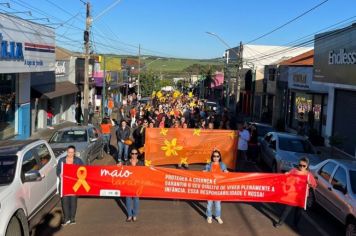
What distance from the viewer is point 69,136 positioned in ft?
55.1

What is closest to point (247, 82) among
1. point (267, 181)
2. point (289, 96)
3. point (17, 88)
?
point (289, 96)

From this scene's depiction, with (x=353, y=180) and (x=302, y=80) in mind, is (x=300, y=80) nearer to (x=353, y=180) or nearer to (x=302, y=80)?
(x=302, y=80)

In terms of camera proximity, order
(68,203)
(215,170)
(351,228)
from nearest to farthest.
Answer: (351,228)
(68,203)
(215,170)

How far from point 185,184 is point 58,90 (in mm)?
21738

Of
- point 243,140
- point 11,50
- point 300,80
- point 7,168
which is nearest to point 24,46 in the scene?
point 11,50

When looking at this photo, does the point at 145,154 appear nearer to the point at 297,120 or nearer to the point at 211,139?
the point at 211,139

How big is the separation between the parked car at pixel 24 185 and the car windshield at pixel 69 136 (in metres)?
5.94

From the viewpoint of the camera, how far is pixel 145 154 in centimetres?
1661

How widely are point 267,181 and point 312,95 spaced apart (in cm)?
2197

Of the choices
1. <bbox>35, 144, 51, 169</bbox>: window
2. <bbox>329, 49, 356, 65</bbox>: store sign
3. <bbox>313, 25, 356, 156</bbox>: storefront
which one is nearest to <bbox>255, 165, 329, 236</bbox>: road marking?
<bbox>35, 144, 51, 169</bbox>: window

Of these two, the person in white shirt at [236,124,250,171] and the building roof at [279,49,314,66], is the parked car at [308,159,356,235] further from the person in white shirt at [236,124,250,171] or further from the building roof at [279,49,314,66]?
the building roof at [279,49,314,66]

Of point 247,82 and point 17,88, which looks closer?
point 17,88

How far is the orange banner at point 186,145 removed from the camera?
55.0ft

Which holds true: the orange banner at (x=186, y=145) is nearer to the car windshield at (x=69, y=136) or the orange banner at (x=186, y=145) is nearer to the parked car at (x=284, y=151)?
the parked car at (x=284, y=151)
